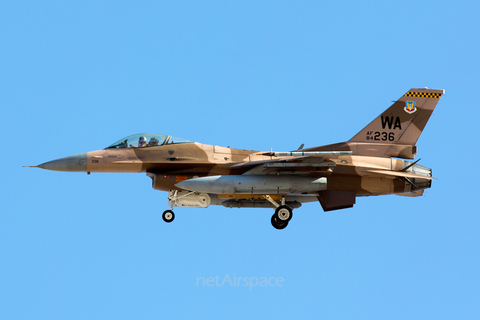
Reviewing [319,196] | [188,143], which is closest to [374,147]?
[319,196]

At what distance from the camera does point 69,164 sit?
1662cm

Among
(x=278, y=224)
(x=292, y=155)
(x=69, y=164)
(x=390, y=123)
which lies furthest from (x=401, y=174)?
(x=69, y=164)

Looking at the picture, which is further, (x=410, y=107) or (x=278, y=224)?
(x=410, y=107)

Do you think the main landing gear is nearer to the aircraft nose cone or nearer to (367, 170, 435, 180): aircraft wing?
(367, 170, 435, 180): aircraft wing

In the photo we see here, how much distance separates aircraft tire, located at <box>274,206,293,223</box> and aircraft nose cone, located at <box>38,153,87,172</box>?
5436 mm

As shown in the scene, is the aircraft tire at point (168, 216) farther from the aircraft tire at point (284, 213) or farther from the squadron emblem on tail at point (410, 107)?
the squadron emblem on tail at point (410, 107)

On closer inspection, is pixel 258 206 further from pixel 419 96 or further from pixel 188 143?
pixel 419 96

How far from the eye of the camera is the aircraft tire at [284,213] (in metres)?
16.5

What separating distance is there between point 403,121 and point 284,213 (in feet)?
14.4

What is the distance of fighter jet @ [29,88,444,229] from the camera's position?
16.1 meters

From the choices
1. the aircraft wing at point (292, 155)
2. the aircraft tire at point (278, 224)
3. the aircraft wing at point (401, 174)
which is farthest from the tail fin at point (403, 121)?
the aircraft tire at point (278, 224)

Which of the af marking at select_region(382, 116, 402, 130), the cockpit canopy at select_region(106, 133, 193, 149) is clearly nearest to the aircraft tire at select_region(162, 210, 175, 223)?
the cockpit canopy at select_region(106, 133, 193, 149)

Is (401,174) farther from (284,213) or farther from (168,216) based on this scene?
(168,216)

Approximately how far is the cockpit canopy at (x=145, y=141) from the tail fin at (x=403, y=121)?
17.0ft
